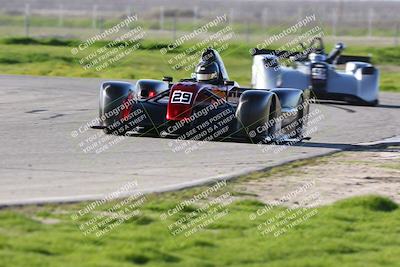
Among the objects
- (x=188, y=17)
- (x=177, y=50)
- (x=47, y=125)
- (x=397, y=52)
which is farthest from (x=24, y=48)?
(x=188, y=17)

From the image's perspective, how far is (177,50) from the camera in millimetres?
40531

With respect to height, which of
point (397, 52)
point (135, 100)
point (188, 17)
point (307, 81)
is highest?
point (135, 100)

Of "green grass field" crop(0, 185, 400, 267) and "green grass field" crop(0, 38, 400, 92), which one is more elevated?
"green grass field" crop(0, 185, 400, 267)

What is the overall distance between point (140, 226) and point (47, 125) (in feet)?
26.5

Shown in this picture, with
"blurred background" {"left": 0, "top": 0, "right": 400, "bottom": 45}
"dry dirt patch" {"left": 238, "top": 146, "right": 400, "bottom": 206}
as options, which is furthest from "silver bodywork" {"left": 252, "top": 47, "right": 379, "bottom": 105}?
"blurred background" {"left": 0, "top": 0, "right": 400, "bottom": 45}

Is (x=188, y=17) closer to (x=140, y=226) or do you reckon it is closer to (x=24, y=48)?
(x=24, y=48)

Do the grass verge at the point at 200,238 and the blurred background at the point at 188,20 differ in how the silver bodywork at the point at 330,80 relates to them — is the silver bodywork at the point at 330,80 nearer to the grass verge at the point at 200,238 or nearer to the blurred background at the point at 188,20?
the grass verge at the point at 200,238

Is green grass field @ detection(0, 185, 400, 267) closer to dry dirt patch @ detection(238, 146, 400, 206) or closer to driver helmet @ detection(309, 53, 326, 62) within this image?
dry dirt patch @ detection(238, 146, 400, 206)

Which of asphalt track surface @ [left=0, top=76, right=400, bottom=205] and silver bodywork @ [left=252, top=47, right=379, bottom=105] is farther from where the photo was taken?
silver bodywork @ [left=252, top=47, right=379, bottom=105]

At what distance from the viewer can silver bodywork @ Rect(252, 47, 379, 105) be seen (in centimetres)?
2188

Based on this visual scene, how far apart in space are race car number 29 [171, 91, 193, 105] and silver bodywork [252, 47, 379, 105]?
299 inches

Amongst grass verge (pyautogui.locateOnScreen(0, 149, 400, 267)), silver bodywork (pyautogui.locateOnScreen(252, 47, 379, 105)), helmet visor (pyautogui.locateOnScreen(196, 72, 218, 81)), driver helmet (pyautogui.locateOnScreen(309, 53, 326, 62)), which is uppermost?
grass verge (pyautogui.locateOnScreen(0, 149, 400, 267))

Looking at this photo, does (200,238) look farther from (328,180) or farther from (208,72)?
(208,72)

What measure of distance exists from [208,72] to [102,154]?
10.3ft
